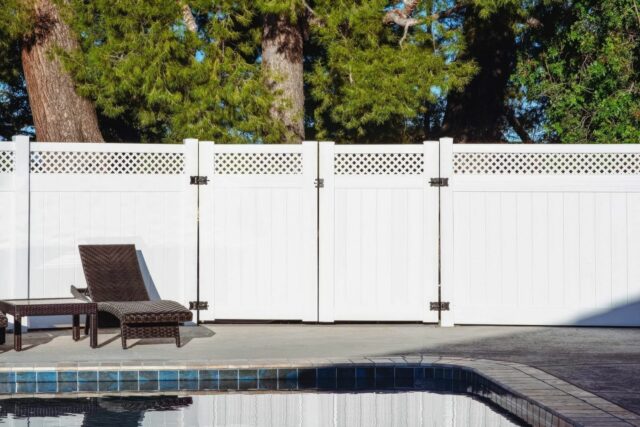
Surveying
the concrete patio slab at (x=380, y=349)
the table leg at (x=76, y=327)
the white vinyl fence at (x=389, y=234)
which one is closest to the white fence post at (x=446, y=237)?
the white vinyl fence at (x=389, y=234)

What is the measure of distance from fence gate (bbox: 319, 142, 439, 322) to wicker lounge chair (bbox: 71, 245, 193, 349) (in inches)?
73.0

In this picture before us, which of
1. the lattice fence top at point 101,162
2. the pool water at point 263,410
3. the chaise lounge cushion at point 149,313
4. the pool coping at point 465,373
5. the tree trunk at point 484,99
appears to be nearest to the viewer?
the pool coping at point 465,373

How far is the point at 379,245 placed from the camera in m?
10.9

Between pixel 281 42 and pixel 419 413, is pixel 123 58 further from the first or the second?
pixel 419 413

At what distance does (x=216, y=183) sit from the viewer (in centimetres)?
A: 1094

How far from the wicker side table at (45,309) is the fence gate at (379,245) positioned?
2608mm

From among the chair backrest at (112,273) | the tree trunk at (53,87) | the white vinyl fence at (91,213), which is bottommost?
the chair backrest at (112,273)

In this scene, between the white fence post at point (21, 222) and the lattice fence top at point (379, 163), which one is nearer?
the white fence post at point (21, 222)

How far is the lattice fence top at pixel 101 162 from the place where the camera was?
10.7 m

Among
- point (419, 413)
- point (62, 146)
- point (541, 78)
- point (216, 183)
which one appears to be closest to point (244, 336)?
point (216, 183)

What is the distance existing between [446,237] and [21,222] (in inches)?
157

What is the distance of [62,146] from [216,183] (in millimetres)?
1494

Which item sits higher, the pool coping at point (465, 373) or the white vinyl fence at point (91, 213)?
the white vinyl fence at point (91, 213)

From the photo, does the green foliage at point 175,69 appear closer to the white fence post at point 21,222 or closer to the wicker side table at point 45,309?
the white fence post at point 21,222
